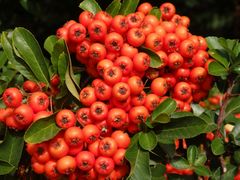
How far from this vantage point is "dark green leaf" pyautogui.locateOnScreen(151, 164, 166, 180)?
2609 mm

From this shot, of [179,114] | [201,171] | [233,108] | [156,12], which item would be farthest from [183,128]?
[156,12]

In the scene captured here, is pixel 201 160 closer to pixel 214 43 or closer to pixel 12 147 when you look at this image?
pixel 214 43

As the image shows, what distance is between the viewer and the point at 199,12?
896 centimetres

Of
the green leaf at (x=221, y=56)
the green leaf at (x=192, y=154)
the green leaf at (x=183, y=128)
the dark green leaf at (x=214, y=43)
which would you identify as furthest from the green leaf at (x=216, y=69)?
the green leaf at (x=192, y=154)

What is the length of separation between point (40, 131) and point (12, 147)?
324mm

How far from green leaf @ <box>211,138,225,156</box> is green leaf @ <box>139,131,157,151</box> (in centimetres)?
44

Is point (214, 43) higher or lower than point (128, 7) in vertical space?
lower

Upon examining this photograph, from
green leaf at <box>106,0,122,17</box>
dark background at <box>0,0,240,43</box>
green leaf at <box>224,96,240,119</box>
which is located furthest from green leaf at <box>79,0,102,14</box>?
dark background at <box>0,0,240,43</box>

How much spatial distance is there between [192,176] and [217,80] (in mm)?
711

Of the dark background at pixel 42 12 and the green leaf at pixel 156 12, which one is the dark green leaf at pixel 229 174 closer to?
the green leaf at pixel 156 12

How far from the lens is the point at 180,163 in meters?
2.72

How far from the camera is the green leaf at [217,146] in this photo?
8.81 feet

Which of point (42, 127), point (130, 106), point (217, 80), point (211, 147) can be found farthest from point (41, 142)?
point (217, 80)

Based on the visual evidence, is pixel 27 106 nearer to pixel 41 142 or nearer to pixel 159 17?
pixel 41 142
